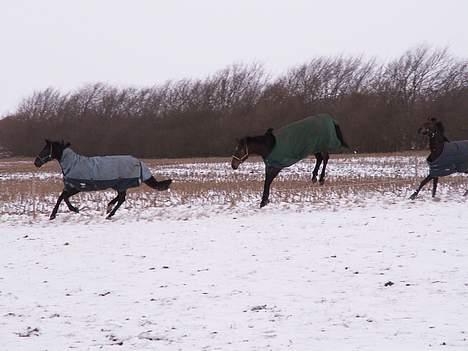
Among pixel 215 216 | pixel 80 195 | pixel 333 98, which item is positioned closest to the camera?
pixel 215 216

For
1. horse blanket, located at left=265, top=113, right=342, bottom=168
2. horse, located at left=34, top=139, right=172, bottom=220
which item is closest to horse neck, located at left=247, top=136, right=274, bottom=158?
horse blanket, located at left=265, top=113, right=342, bottom=168

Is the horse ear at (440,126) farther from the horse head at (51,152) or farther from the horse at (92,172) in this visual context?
the horse head at (51,152)

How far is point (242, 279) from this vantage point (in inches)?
277

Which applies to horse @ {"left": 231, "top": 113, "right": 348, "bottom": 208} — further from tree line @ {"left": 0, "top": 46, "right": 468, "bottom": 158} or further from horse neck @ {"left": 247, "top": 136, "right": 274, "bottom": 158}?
tree line @ {"left": 0, "top": 46, "right": 468, "bottom": 158}

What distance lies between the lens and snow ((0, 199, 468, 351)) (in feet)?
16.6

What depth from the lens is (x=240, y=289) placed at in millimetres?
6605

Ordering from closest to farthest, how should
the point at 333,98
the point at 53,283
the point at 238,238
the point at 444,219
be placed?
the point at 53,283 → the point at 238,238 → the point at 444,219 → the point at 333,98

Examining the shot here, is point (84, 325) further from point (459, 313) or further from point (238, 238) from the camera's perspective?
point (238, 238)

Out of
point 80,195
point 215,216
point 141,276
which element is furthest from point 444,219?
point 80,195

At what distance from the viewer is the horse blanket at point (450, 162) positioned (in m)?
14.0

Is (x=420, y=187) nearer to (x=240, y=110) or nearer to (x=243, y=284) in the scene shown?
(x=243, y=284)

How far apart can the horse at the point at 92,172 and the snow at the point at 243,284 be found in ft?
4.82

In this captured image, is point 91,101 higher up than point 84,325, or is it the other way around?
point 91,101

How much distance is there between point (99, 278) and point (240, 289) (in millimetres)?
2068
